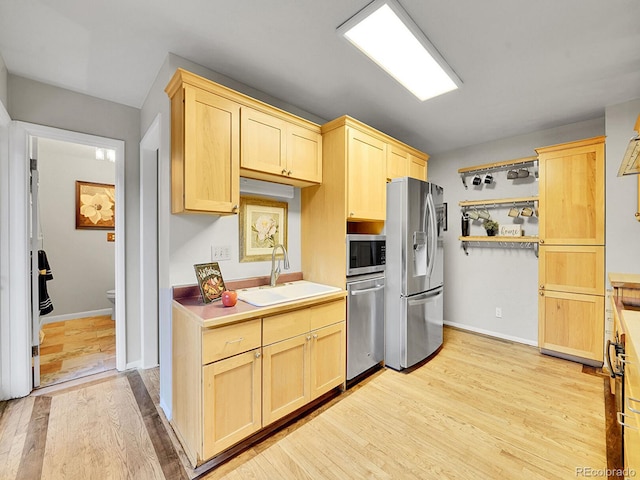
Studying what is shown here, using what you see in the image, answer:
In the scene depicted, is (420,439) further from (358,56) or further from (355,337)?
(358,56)

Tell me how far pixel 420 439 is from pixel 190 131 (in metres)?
2.44

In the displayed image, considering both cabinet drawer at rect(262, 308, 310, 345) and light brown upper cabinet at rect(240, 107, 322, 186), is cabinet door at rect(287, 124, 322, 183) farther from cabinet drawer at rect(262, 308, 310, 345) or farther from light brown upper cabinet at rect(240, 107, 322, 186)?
cabinet drawer at rect(262, 308, 310, 345)

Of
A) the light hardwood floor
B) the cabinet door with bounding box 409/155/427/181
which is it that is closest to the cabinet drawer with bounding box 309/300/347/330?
the light hardwood floor

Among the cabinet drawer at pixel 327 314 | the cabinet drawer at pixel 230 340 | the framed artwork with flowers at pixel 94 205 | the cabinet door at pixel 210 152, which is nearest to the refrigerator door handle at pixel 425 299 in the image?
the cabinet drawer at pixel 327 314

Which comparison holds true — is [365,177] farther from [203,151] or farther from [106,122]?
[106,122]

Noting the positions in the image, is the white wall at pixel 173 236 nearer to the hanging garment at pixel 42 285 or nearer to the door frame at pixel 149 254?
the door frame at pixel 149 254

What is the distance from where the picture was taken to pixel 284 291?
233cm

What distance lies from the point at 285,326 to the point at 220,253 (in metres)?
0.77

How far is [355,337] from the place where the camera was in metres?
2.43

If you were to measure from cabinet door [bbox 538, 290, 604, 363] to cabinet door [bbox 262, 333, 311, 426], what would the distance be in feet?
8.95

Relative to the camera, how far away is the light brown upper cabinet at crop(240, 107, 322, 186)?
2014 mm

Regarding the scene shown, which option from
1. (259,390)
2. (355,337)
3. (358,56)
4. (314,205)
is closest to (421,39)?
(358,56)

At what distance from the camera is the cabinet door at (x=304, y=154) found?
2287 mm

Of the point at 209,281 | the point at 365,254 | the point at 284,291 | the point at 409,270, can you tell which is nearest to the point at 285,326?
the point at 284,291
